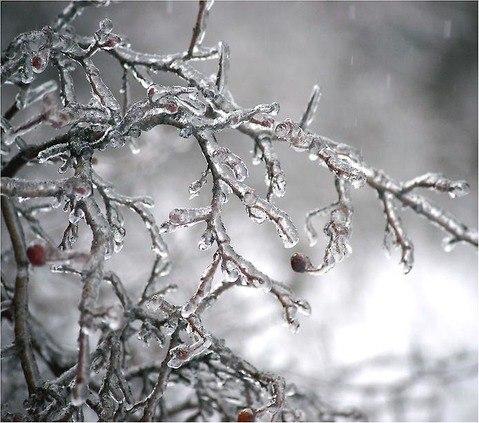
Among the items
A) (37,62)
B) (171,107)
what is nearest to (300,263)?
(171,107)

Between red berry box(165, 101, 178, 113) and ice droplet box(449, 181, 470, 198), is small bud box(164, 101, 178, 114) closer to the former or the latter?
red berry box(165, 101, 178, 113)

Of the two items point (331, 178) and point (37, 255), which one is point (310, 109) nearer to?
point (37, 255)

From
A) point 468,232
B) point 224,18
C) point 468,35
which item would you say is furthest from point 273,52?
point 468,232

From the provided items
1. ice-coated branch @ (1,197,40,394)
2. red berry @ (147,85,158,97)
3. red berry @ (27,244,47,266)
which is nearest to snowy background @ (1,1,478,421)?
ice-coated branch @ (1,197,40,394)

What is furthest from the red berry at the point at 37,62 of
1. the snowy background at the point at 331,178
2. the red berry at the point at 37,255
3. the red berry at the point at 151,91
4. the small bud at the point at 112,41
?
the snowy background at the point at 331,178

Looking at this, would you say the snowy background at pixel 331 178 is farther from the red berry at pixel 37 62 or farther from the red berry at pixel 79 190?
the red berry at pixel 79 190

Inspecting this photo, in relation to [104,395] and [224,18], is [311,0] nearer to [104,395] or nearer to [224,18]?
[224,18]
